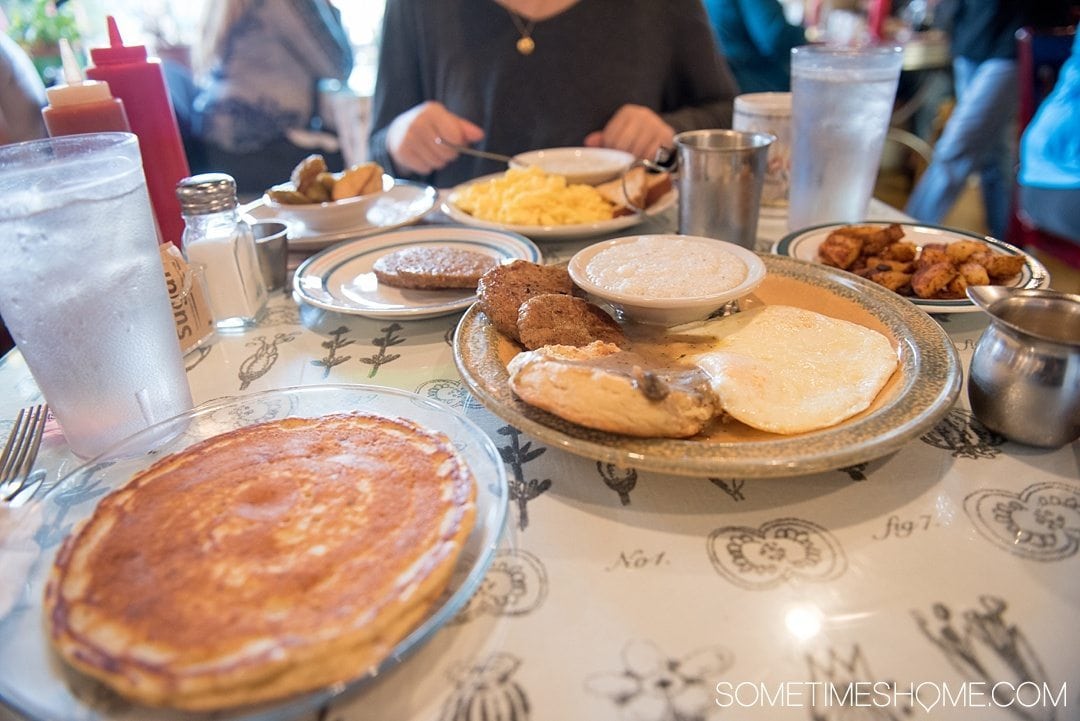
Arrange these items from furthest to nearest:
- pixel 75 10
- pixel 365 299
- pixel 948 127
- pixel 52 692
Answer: pixel 75 10 < pixel 948 127 < pixel 365 299 < pixel 52 692

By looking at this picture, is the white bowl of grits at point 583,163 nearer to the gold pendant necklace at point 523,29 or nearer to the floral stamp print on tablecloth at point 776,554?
the gold pendant necklace at point 523,29

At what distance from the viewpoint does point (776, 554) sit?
2.60 ft

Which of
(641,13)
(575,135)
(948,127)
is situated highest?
(641,13)

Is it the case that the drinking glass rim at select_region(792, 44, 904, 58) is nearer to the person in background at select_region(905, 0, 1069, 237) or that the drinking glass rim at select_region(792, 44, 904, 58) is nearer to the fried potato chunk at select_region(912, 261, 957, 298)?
the fried potato chunk at select_region(912, 261, 957, 298)

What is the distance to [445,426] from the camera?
96cm

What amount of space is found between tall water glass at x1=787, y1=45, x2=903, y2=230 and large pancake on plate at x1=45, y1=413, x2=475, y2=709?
1.39 meters

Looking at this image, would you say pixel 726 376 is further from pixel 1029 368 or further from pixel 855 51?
pixel 855 51

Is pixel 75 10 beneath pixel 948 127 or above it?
above

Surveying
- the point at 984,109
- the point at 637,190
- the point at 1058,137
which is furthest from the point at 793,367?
the point at 984,109

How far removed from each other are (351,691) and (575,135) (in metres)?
2.36

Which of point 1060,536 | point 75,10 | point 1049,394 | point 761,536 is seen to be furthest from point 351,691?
point 75,10

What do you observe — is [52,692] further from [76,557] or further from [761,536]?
[761,536]

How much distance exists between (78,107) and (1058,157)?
11.5ft

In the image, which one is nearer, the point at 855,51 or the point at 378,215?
the point at 855,51
